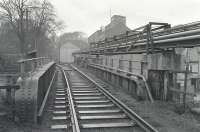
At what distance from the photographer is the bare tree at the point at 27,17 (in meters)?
37.7

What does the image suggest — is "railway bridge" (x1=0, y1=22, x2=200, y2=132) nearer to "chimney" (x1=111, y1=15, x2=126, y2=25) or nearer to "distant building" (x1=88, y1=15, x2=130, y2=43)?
"distant building" (x1=88, y1=15, x2=130, y2=43)

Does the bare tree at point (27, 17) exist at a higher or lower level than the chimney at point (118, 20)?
lower

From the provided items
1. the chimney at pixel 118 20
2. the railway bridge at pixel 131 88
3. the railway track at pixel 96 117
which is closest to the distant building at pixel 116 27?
the chimney at pixel 118 20

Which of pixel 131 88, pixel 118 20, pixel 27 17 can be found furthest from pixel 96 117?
pixel 118 20

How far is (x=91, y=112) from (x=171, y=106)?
3108mm

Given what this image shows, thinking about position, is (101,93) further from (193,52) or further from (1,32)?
(1,32)

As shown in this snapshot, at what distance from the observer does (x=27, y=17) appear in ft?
107

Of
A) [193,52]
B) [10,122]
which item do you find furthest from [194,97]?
[10,122]

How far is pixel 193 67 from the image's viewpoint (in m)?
8.90

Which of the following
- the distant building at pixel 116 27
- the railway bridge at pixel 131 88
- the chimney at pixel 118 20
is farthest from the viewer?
the chimney at pixel 118 20

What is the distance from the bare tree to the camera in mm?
37656

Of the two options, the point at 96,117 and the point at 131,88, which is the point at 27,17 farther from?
the point at 96,117

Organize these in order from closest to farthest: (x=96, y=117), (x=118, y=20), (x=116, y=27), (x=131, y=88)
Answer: (x=96, y=117) → (x=131, y=88) → (x=116, y=27) → (x=118, y=20)

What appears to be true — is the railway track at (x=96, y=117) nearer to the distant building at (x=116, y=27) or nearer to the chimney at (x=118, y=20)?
the distant building at (x=116, y=27)
